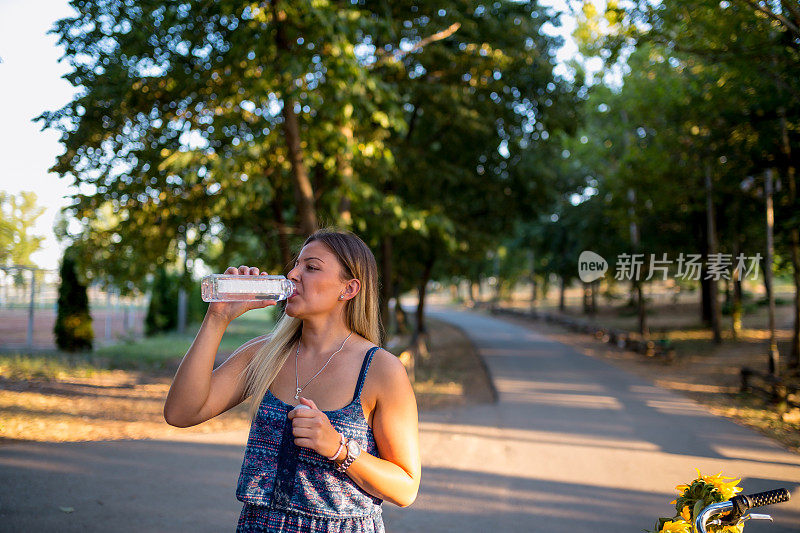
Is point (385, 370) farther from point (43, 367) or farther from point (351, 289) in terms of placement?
point (43, 367)

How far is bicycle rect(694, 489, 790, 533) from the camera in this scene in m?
2.11

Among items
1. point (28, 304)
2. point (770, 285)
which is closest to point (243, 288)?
point (770, 285)

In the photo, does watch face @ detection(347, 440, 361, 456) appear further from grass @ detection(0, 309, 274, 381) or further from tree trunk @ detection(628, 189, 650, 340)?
tree trunk @ detection(628, 189, 650, 340)

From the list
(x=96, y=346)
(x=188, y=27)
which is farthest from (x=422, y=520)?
(x=96, y=346)

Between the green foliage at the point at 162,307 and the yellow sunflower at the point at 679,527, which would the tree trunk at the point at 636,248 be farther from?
the yellow sunflower at the point at 679,527

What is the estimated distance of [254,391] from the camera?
2.22 meters

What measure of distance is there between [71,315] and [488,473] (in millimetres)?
15154

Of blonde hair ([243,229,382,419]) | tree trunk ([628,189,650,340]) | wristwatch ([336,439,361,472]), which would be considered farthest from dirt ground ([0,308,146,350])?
wristwatch ([336,439,361,472])

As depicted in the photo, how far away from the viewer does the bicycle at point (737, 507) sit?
2105 mm

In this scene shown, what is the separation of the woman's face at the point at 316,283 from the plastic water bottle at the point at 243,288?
0.15 ft

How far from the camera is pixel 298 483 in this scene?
2.00m

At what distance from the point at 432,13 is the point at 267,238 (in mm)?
6254

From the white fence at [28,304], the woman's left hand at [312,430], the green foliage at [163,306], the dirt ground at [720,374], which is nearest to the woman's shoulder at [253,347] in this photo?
the woman's left hand at [312,430]

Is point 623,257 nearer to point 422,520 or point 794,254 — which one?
point 794,254
